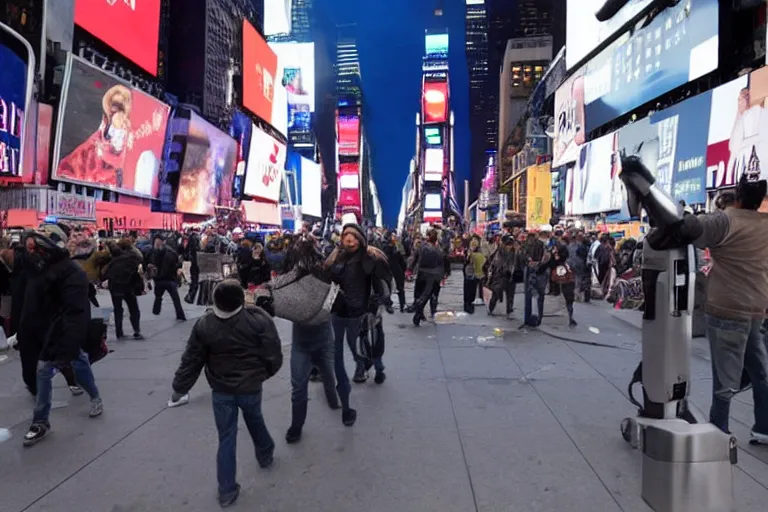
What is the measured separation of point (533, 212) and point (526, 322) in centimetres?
4061

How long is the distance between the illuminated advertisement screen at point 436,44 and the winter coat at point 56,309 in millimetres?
168967

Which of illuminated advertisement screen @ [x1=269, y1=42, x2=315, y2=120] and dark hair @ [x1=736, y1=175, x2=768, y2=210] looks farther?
illuminated advertisement screen @ [x1=269, y1=42, x2=315, y2=120]

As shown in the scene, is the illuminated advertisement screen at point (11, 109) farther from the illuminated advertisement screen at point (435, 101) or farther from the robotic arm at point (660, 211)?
the illuminated advertisement screen at point (435, 101)

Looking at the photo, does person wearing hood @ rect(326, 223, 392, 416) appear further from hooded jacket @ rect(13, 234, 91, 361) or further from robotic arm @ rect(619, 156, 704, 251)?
robotic arm @ rect(619, 156, 704, 251)

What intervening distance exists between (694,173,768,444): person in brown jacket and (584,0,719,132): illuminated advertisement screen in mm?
21242

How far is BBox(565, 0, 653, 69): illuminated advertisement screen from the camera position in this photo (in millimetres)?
29625

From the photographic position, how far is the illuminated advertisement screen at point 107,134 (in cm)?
2469

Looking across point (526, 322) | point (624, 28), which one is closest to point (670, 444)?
point (526, 322)

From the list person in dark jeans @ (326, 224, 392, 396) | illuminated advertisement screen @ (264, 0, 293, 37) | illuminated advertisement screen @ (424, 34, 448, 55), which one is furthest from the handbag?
illuminated advertisement screen @ (424, 34, 448, 55)

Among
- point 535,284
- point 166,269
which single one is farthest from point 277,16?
point 535,284

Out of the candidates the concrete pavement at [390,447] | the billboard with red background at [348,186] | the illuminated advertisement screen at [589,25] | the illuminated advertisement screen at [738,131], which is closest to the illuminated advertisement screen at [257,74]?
the illuminated advertisement screen at [589,25]

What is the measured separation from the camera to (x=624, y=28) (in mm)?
30156

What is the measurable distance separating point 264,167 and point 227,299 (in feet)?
184

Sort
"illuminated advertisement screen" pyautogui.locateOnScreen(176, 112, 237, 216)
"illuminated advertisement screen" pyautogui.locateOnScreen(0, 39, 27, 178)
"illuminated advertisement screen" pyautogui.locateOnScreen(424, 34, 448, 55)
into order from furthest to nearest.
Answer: "illuminated advertisement screen" pyautogui.locateOnScreen(424, 34, 448, 55) → "illuminated advertisement screen" pyautogui.locateOnScreen(176, 112, 237, 216) → "illuminated advertisement screen" pyautogui.locateOnScreen(0, 39, 27, 178)
